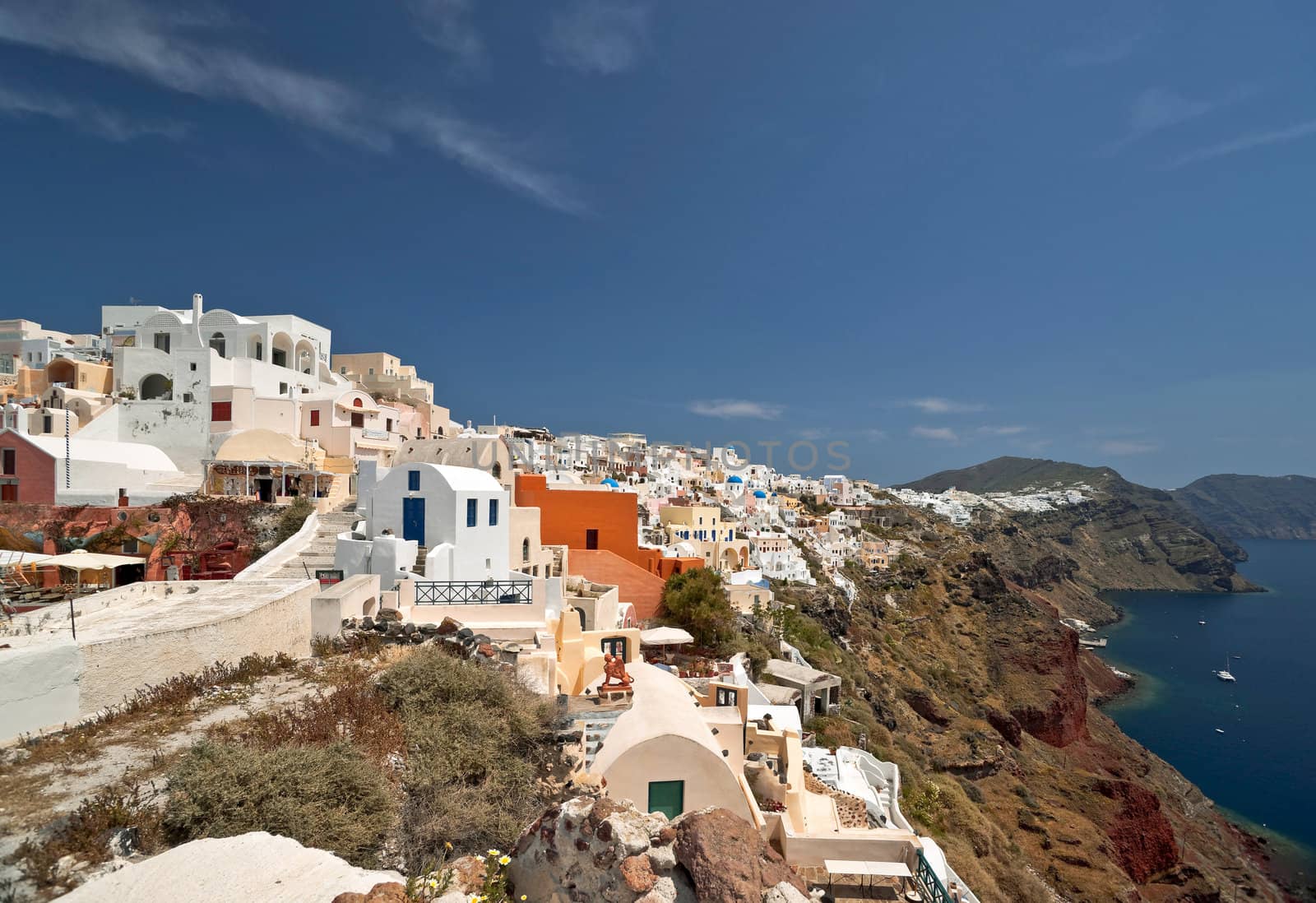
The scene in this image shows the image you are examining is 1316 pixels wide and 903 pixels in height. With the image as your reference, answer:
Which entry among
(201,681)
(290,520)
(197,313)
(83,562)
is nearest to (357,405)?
(197,313)

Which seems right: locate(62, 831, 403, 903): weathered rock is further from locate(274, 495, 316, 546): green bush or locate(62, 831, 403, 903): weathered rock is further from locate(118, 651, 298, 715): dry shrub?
locate(274, 495, 316, 546): green bush

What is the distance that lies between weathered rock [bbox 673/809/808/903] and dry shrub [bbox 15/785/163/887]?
4040 millimetres

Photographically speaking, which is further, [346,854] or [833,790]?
[833,790]

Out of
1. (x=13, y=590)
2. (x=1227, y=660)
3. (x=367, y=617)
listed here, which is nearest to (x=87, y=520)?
(x=13, y=590)

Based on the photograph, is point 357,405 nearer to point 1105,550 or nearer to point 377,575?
point 377,575

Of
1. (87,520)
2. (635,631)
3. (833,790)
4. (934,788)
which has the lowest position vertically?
(934,788)

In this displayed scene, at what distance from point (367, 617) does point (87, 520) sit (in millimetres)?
13523

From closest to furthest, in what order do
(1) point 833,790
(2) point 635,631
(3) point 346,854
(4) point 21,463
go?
(3) point 346,854
(1) point 833,790
(2) point 635,631
(4) point 21,463

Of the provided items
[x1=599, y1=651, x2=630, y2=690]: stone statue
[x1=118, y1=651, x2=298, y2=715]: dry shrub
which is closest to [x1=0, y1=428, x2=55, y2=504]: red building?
[x1=118, y1=651, x2=298, y2=715]: dry shrub

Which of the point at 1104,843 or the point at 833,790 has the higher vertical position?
the point at 833,790

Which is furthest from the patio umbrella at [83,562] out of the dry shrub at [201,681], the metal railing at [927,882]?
the metal railing at [927,882]

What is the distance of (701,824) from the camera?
411 centimetres

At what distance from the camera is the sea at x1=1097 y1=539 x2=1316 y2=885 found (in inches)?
1788

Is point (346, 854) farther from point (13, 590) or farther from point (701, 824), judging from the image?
point (13, 590)
